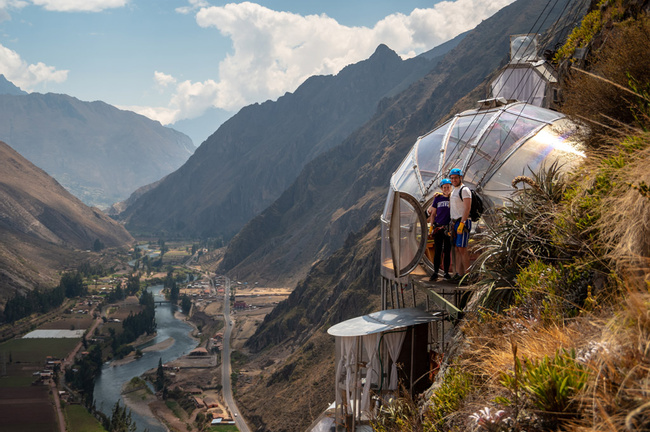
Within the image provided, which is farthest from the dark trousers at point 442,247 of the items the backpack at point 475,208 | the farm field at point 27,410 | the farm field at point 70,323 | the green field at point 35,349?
the farm field at point 70,323

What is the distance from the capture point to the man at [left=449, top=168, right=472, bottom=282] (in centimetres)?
928

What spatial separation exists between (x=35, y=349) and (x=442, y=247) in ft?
356

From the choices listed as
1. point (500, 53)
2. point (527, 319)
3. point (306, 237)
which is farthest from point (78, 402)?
point (500, 53)

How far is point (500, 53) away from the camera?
543 feet

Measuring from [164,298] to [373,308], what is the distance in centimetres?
10668

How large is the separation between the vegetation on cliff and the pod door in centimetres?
144

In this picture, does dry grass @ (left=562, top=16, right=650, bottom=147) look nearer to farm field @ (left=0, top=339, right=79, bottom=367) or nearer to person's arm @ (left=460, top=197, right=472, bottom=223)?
person's arm @ (left=460, top=197, right=472, bottom=223)

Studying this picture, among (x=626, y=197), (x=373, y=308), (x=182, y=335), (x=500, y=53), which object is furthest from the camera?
(x=500, y=53)

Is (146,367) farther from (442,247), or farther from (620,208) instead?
(620,208)

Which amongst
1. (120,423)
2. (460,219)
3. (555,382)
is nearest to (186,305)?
(120,423)

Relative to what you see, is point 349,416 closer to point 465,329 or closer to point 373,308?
point 465,329

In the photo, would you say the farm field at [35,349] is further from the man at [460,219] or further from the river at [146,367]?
the man at [460,219]

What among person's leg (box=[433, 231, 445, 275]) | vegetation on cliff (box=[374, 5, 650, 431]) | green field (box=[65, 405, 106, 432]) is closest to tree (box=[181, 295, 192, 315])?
green field (box=[65, 405, 106, 432])

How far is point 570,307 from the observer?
649cm
